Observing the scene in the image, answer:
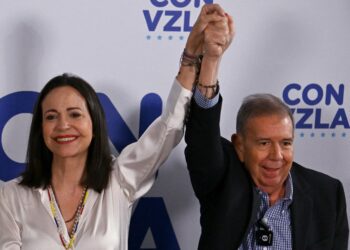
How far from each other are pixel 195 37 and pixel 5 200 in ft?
2.35

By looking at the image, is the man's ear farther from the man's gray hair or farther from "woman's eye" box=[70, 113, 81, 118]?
"woman's eye" box=[70, 113, 81, 118]

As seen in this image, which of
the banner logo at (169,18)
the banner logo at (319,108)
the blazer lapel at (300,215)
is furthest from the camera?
the banner logo at (319,108)

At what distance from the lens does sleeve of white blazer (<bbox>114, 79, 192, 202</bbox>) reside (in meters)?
1.53

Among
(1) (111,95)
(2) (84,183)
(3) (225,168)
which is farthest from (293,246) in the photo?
(1) (111,95)

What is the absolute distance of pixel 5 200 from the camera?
158 cm

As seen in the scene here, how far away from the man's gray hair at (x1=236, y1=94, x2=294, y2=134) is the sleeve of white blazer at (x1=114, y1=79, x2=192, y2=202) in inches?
6.8

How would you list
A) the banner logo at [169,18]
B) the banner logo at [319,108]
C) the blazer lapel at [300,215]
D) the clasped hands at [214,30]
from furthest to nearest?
the banner logo at [319,108] → the banner logo at [169,18] → the blazer lapel at [300,215] → the clasped hands at [214,30]

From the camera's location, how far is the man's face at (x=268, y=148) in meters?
1.54

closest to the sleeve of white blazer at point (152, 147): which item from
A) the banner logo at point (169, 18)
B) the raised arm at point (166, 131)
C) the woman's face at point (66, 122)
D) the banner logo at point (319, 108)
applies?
the raised arm at point (166, 131)

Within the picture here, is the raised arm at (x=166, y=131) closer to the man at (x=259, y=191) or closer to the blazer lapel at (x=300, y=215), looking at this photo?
the man at (x=259, y=191)

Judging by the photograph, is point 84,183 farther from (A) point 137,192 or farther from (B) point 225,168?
(B) point 225,168

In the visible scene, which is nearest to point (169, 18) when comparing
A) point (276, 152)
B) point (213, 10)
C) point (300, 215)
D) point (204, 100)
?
point (213, 10)

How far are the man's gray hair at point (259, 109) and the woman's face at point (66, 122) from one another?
441 mm

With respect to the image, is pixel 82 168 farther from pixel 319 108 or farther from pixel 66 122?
pixel 319 108
